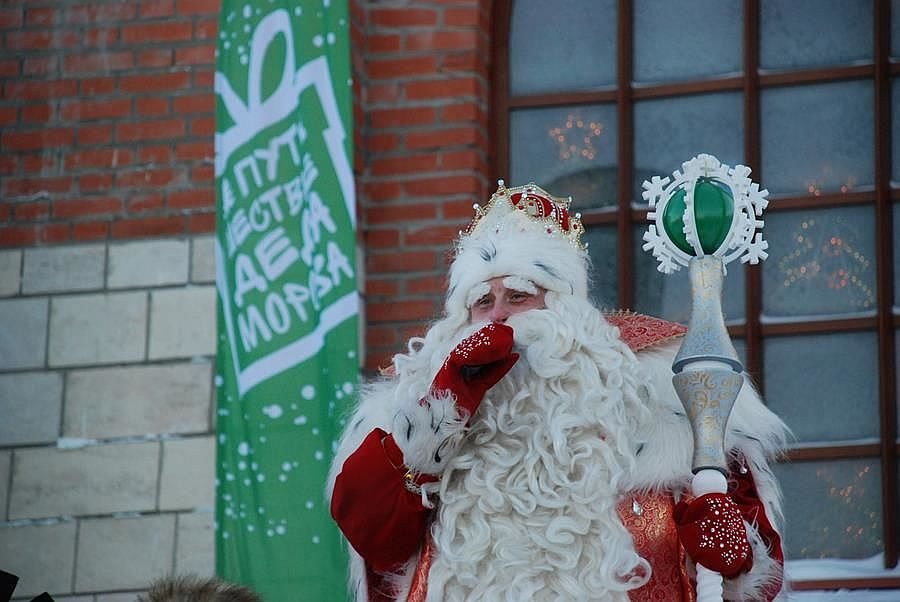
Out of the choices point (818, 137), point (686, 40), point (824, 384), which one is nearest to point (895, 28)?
point (818, 137)

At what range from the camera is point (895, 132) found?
6.05m

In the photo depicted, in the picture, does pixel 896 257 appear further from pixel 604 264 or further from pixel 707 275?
pixel 707 275

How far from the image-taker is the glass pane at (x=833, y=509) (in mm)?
5793

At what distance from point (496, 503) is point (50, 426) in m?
2.55

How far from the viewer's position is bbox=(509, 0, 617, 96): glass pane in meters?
6.38

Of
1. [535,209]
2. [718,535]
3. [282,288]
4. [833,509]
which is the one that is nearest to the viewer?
[718,535]

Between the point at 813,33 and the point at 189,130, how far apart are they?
7.18ft

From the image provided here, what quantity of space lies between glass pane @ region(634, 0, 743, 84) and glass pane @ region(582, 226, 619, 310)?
0.56m

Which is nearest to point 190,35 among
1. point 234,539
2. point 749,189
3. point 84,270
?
point 84,270

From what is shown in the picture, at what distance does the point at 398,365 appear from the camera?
14.3 ft

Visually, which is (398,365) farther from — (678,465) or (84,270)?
(84,270)

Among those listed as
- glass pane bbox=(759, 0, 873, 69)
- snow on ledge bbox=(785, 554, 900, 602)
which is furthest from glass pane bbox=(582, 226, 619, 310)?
snow on ledge bbox=(785, 554, 900, 602)

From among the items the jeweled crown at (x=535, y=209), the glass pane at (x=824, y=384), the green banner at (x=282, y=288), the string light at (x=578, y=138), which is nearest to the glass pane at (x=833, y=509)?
the glass pane at (x=824, y=384)

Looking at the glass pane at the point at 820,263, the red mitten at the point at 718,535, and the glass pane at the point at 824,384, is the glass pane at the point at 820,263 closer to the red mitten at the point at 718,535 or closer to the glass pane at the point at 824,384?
A: the glass pane at the point at 824,384
